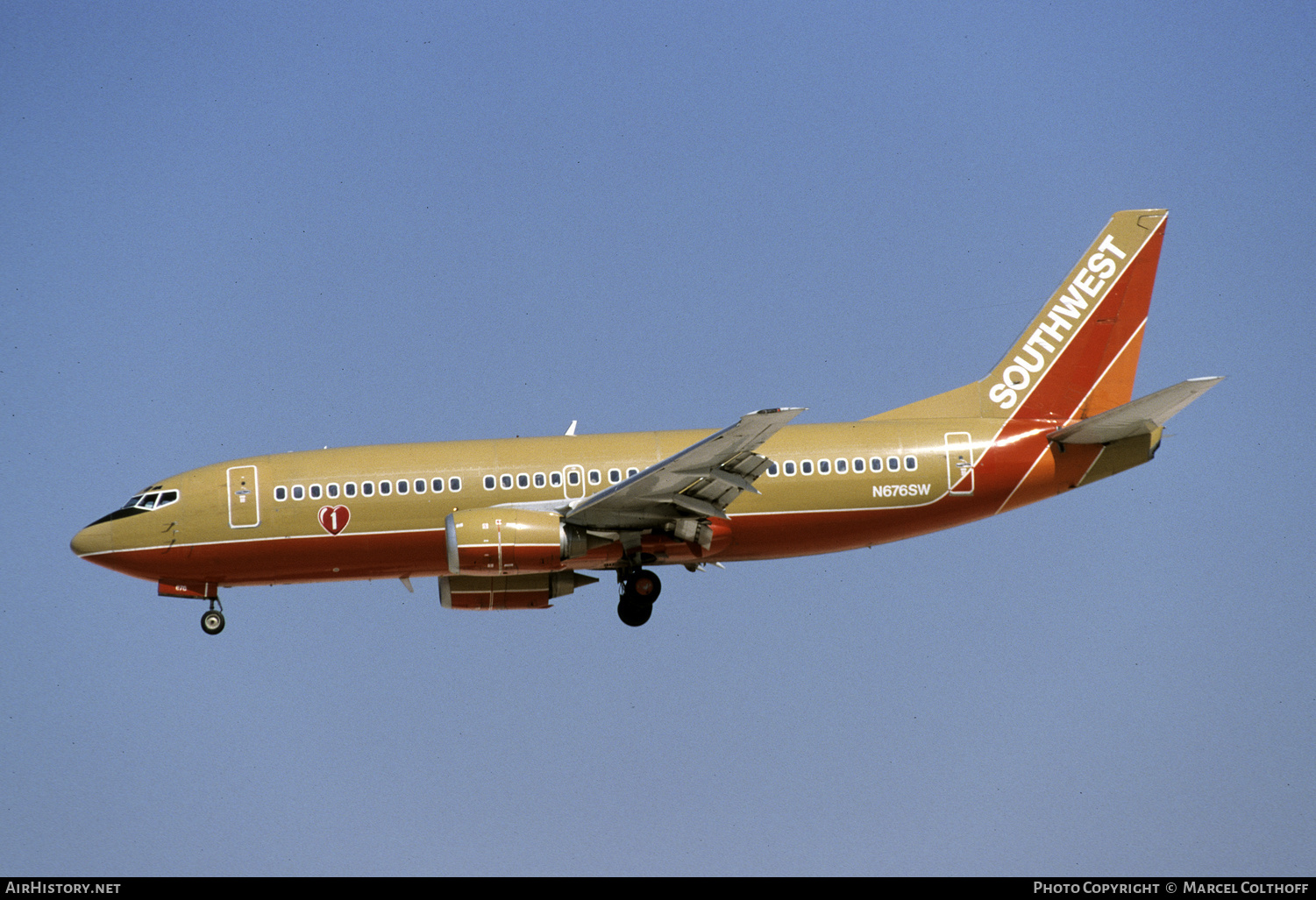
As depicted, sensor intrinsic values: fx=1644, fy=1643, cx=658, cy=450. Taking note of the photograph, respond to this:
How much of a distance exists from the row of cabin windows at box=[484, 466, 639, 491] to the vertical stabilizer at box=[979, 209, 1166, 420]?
427 inches

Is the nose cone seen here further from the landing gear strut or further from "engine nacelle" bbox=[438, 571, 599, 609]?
"engine nacelle" bbox=[438, 571, 599, 609]

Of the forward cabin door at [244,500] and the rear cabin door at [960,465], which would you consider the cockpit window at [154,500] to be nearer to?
the forward cabin door at [244,500]

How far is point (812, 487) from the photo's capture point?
43.3 metres

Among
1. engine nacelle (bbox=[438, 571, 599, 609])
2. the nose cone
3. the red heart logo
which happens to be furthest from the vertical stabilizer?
the nose cone

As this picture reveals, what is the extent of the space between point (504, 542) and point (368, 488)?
442 centimetres

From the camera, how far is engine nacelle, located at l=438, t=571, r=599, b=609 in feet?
150

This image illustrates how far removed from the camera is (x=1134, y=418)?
43219mm

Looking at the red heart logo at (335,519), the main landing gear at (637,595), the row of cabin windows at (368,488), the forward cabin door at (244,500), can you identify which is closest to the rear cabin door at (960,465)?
the main landing gear at (637,595)
